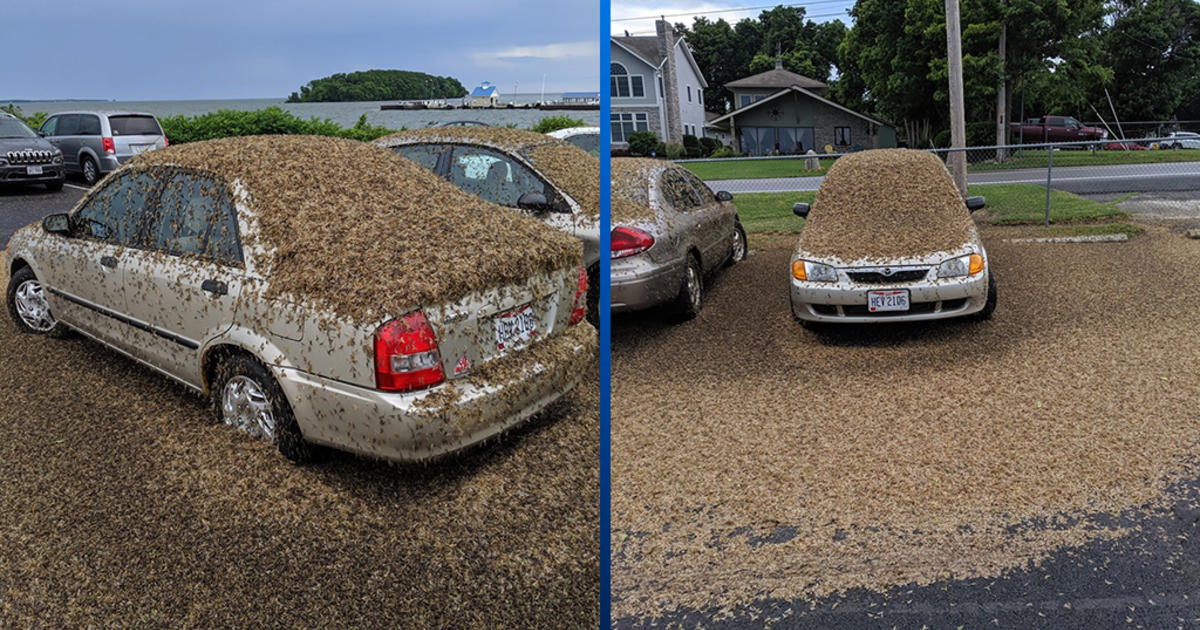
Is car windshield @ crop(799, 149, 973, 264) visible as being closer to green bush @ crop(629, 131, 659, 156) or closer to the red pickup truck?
green bush @ crop(629, 131, 659, 156)

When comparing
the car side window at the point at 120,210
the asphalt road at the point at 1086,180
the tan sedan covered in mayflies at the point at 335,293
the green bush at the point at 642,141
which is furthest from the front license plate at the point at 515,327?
the asphalt road at the point at 1086,180

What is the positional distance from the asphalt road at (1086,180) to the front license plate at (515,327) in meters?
12.0

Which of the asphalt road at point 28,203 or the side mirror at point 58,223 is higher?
the asphalt road at point 28,203

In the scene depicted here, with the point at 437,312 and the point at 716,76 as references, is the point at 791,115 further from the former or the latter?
the point at 437,312

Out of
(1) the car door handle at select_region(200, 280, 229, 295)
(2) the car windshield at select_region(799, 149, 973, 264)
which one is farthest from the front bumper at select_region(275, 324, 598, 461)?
(2) the car windshield at select_region(799, 149, 973, 264)

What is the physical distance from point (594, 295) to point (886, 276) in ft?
16.9

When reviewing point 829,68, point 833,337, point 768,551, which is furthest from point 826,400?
point 829,68

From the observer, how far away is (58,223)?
1682 millimetres

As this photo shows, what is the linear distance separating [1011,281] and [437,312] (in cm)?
805

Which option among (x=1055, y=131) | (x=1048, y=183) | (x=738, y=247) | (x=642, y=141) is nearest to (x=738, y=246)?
(x=738, y=247)

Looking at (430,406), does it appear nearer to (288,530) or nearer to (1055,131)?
(288,530)

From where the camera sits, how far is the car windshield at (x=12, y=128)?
1811mm

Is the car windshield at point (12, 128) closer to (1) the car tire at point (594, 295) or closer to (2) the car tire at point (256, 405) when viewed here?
(2) the car tire at point (256, 405)

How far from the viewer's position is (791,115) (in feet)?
98.9
